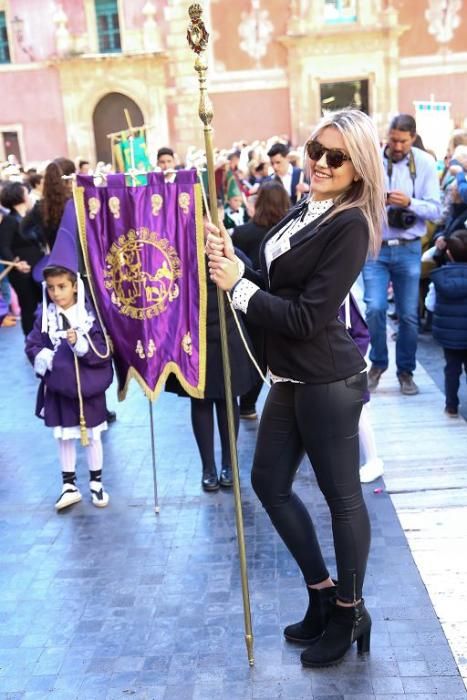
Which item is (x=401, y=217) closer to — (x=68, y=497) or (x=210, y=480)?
(x=210, y=480)

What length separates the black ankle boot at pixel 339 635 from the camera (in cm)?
279

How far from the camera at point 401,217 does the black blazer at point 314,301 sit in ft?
10.1

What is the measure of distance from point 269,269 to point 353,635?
1.39 meters

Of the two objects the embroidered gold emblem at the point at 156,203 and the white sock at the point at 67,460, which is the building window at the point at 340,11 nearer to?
the embroidered gold emblem at the point at 156,203

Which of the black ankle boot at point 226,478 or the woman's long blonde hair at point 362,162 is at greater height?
the woman's long blonde hair at point 362,162

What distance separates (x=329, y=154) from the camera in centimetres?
250

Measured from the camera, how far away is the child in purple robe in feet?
14.0

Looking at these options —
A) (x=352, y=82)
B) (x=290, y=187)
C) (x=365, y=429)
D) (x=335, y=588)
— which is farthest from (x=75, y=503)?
(x=352, y=82)

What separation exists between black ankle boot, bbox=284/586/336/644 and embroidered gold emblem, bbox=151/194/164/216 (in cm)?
201

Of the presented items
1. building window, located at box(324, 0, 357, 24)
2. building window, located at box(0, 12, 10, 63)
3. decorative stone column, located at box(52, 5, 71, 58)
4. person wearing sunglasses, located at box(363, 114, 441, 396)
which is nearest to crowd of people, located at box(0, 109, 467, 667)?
person wearing sunglasses, located at box(363, 114, 441, 396)

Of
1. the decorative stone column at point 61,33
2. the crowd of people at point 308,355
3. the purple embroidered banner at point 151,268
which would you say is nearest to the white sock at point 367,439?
the crowd of people at point 308,355

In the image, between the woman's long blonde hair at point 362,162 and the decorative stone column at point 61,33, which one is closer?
the woman's long blonde hair at point 362,162

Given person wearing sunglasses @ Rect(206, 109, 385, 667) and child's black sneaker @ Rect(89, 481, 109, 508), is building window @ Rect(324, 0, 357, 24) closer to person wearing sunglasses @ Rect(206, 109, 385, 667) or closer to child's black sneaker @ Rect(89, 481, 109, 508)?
child's black sneaker @ Rect(89, 481, 109, 508)

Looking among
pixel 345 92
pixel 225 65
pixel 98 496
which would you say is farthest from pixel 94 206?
pixel 345 92
